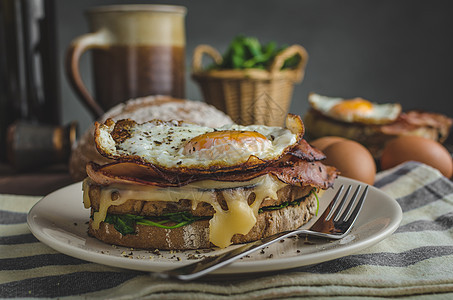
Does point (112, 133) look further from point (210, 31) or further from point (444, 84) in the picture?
point (444, 84)

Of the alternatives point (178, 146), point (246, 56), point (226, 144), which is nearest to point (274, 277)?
point (226, 144)

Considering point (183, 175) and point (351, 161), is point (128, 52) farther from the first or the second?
point (183, 175)

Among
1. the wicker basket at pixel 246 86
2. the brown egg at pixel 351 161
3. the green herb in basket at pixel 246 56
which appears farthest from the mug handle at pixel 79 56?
the brown egg at pixel 351 161

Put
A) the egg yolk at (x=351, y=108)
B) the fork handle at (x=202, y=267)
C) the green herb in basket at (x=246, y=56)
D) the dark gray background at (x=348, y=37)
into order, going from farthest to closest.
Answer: the dark gray background at (x=348, y=37) < the green herb in basket at (x=246, y=56) < the egg yolk at (x=351, y=108) < the fork handle at (x=202, y=267)

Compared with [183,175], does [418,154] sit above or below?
below

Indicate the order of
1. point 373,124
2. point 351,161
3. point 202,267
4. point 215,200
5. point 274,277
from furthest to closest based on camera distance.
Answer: point 373,124, point 351,161, point 215,200, point 274,277, point 202,267

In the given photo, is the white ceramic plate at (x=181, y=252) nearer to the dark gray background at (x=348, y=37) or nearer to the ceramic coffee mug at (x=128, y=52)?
the ceramic coffee mug at (x=128, y=52)

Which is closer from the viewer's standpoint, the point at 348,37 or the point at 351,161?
the point at 351,161
